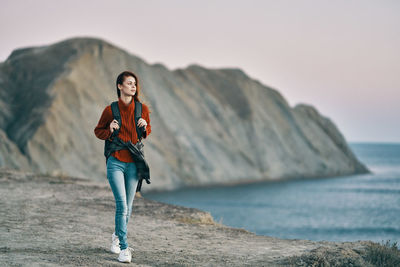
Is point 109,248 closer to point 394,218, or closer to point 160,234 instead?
point 160,234

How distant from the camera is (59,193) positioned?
12.7 m

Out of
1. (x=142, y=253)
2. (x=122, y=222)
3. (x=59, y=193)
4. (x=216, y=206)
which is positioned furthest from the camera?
(x=216, y=206)

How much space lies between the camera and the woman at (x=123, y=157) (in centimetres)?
628

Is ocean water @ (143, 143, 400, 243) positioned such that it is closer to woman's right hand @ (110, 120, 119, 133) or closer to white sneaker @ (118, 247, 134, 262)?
white sneaker @ (118, 247, 134, 262)

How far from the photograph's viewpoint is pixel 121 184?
630cm

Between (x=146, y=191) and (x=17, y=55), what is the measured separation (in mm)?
15884

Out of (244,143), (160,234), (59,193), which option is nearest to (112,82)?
(244,143)

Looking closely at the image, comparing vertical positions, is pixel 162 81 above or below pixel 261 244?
above

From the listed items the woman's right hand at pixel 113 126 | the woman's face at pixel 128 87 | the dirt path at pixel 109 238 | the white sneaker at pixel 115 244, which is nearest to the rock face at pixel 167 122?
the dirt path at pixel 109 238

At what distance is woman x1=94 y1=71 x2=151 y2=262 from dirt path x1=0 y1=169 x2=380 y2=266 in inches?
17.6

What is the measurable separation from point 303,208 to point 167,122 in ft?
55.1

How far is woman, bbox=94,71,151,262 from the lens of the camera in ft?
20.6

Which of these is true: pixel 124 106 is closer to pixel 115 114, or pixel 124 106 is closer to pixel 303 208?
pixel 115 114

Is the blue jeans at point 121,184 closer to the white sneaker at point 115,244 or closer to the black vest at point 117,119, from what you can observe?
the black vest at point 117,119
